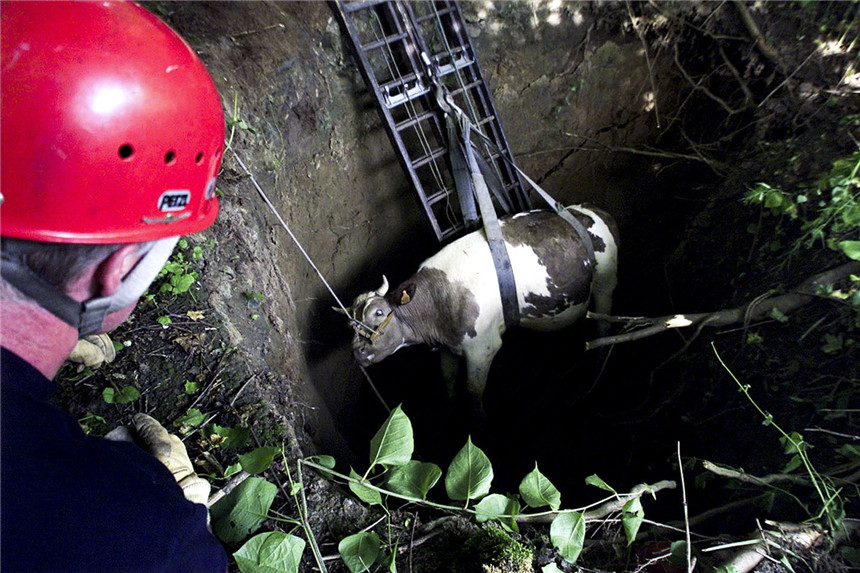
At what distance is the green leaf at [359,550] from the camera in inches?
58.0

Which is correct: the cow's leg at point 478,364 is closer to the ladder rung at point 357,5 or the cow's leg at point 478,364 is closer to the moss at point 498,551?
the moss at point 498,551

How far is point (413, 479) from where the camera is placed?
164 centimetres

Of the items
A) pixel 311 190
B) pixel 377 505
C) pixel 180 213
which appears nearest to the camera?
pixel 180 213

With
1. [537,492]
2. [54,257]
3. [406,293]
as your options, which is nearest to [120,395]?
[54,257]

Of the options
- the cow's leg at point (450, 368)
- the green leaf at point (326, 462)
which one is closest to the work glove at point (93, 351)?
the green leaf at point (326, 462)

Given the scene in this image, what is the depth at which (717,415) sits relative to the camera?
306 centimetres

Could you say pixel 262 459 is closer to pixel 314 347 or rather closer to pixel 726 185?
pixel 314 347

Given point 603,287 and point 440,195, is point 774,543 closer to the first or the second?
point 603,287

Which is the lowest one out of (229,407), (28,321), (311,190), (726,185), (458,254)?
(726,185)

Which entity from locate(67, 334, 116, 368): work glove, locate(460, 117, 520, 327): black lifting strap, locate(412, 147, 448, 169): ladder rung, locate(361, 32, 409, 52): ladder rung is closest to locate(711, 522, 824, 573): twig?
locate(460, 117, 520, 327): black lifting strap

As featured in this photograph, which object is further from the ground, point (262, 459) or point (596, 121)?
point (262, 459)

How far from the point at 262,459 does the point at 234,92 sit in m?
2.26

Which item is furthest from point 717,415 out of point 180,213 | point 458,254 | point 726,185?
point 180,213

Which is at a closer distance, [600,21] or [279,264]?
[279,264]
